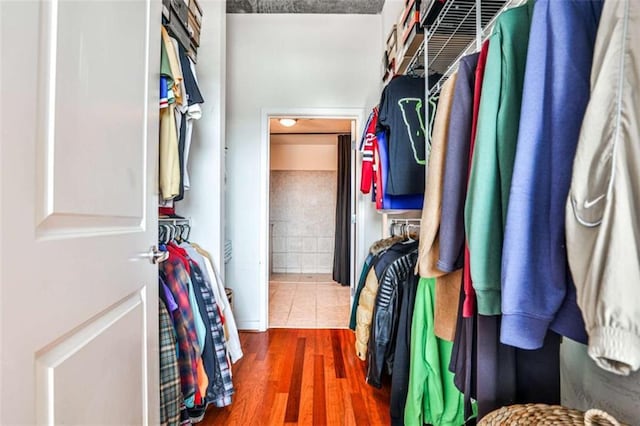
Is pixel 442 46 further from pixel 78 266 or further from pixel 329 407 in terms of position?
pixel 329 407

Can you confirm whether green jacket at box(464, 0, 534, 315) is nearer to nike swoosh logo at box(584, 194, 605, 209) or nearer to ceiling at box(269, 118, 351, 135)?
nike swoosh logo at box(584, 194, 605, 209)

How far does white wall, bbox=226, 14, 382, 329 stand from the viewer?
2.93m

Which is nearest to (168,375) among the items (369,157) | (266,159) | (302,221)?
(369,157)

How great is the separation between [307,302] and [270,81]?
2.38m

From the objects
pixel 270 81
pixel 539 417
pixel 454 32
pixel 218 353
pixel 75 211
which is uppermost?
pixel 270 81

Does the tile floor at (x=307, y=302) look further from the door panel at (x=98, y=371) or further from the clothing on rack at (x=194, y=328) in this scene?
the door panel at (x=98, y=371)

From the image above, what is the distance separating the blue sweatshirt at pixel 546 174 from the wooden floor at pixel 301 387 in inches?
52.2

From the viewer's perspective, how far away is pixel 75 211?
66cm

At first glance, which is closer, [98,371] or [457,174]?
[98,371]

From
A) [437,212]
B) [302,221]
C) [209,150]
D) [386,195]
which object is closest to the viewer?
[437,212]

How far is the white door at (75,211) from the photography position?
51cm

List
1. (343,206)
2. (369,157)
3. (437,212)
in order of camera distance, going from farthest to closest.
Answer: (343,206) < (369,157) < (437,212)

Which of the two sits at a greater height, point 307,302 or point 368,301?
point 368,301

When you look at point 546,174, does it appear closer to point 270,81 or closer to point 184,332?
point 184,332
